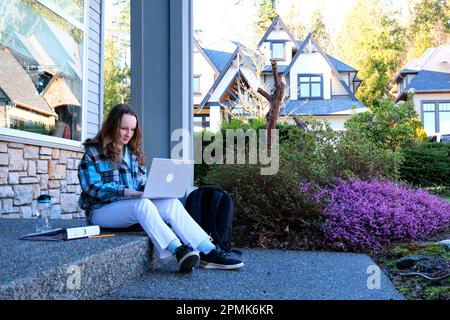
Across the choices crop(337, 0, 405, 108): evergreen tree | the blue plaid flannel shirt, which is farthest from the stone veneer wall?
crop(337, 0, 405, 108): evergreen tree

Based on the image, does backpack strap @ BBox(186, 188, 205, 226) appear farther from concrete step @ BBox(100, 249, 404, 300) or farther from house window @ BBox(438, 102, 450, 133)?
house window @ BBox(438, 102, 450, 133)

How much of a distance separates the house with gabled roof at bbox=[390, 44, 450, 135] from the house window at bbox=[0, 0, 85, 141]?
65.4ft

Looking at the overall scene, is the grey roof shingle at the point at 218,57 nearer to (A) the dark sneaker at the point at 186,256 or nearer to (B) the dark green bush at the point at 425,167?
(B) the dark green bush at the point at 425,167

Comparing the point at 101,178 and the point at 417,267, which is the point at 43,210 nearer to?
the point at 101,178

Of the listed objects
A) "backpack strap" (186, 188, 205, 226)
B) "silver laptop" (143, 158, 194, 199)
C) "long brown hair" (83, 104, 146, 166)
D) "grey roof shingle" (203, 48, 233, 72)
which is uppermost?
"grey roof shingle" (203, 48, 233, 72)

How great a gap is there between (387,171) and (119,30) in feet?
15.8

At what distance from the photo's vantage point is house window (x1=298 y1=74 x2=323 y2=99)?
22.2 m

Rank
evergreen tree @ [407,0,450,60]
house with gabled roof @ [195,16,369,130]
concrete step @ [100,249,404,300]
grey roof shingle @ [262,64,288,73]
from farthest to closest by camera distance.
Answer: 1. evergreen tree @ [407,0,450,60]
2. house with gabled roof @ [195,16,369,130]
3. grey roof shingle @ [262,64,288,73]
4. concrete step @ [100,249,404,300]

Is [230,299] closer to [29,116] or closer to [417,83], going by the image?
[29,116]

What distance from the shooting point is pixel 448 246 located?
474cm

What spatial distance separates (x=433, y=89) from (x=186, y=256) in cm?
2295

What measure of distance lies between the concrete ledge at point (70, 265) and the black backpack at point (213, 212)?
23.8 inches

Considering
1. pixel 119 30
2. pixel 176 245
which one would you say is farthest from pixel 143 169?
Result: pixel 119 30

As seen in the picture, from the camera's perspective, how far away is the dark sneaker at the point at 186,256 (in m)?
3.29
